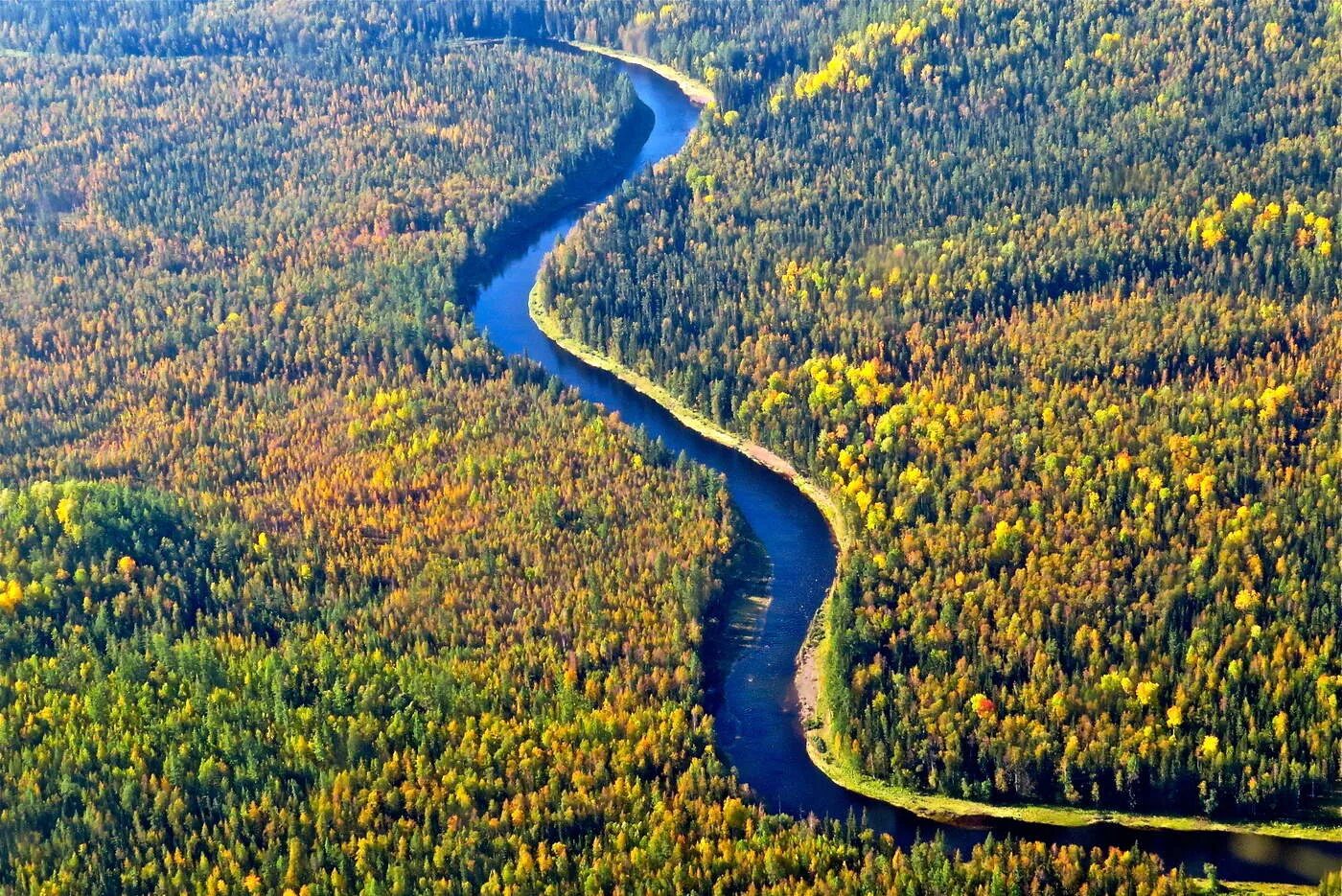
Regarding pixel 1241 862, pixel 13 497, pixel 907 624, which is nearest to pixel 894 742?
pixel 907 624

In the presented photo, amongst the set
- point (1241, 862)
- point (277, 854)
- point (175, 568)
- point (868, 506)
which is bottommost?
point (277, 854)

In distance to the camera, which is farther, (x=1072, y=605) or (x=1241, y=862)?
(x=1072, y=605)

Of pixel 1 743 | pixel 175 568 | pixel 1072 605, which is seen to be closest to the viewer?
pixel 1 743

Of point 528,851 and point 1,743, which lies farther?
point 1,743

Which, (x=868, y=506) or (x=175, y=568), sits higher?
(x=868, y=506)

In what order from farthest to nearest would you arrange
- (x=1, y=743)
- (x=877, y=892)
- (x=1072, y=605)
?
(x=1072, y=605), (x=1, y=743), (x=877, y=892)

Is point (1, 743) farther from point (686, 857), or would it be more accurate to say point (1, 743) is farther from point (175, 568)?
point (686, 857)

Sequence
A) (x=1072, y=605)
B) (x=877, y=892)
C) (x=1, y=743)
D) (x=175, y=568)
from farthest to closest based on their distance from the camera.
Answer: (x=175, y=568)
(x=1072, y=605)
(x=1, y=743)
(x=877, y=892)

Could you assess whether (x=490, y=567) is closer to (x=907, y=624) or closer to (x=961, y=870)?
(x=907, y=624)

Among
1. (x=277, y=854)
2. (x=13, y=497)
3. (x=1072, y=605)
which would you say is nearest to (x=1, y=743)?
(x=277, y=854)
